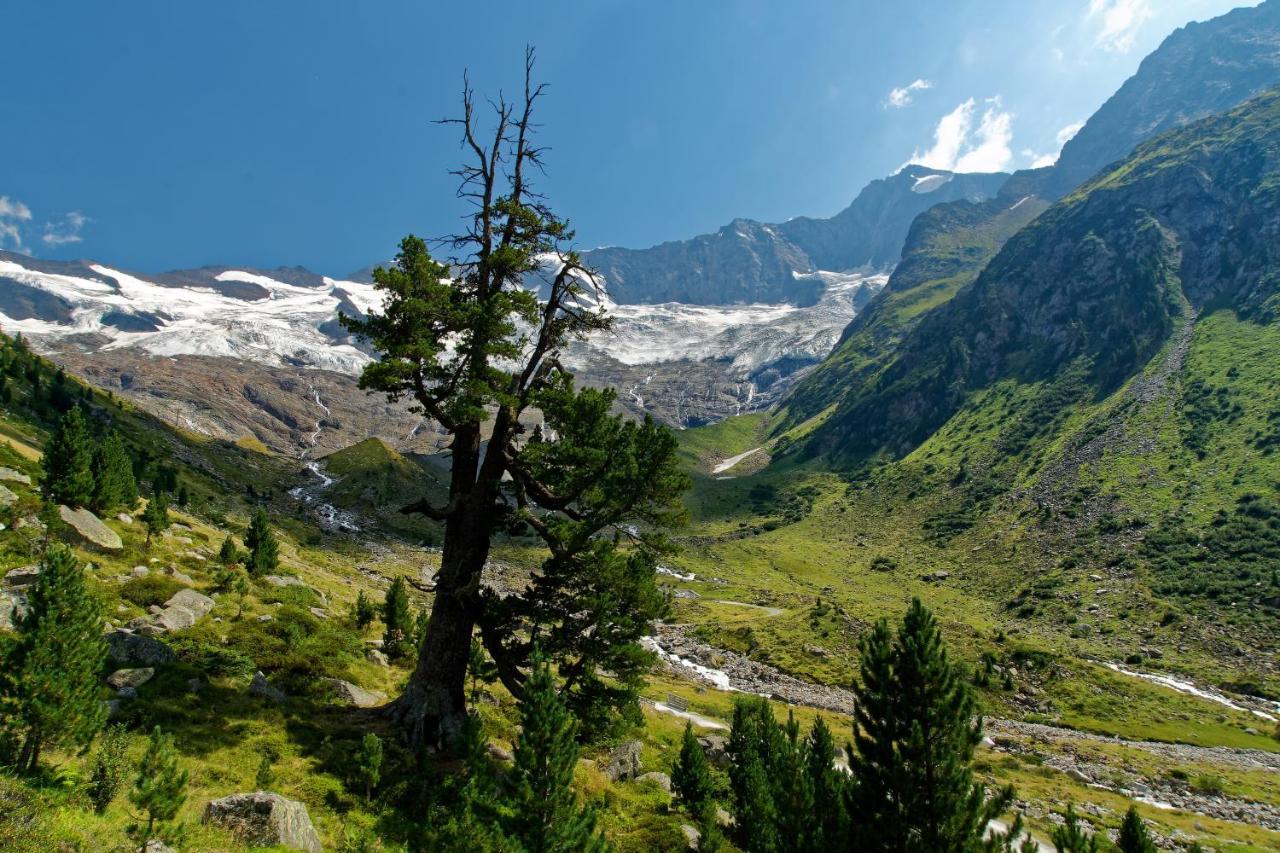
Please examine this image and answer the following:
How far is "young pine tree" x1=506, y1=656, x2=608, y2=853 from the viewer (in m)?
10.9

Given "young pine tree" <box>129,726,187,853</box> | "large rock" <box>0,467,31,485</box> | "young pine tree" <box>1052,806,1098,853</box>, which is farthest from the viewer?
"large rock" <box>0,467,31,485</box>

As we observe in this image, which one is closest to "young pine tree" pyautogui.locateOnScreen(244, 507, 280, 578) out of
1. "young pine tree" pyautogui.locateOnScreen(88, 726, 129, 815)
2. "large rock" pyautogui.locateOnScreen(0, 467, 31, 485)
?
"large rock" pyautogui.locateOnScreen(0, 467, 31, 485)

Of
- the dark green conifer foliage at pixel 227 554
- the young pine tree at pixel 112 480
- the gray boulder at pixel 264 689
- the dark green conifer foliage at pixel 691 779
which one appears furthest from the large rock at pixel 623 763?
the young pine tree at pixel 112 480

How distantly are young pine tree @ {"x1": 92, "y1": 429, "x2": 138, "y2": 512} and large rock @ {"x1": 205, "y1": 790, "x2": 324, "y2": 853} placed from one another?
2352 centimetres

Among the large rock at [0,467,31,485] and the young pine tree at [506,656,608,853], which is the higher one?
the large rock at [0,467,31,485]

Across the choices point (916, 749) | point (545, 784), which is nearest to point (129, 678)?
point (545, 784)

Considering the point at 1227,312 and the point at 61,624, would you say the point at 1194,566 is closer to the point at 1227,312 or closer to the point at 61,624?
the point at 1227,312

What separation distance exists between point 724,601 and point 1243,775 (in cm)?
6681

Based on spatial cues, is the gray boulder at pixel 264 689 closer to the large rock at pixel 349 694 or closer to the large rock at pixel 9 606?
the large rock at pixel 349 694

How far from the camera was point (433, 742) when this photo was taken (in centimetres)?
1625

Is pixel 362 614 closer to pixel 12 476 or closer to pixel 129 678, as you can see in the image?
pixel 129 678

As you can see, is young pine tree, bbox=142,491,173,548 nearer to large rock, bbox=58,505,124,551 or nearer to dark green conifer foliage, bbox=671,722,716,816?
large rock, bbox=58,505,124,551

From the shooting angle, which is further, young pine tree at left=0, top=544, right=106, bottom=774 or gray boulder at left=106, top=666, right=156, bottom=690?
gray boulder at left=106, top=666, right=156, bottom=690

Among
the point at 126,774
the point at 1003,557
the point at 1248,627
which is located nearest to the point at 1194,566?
the point at 1248,627
